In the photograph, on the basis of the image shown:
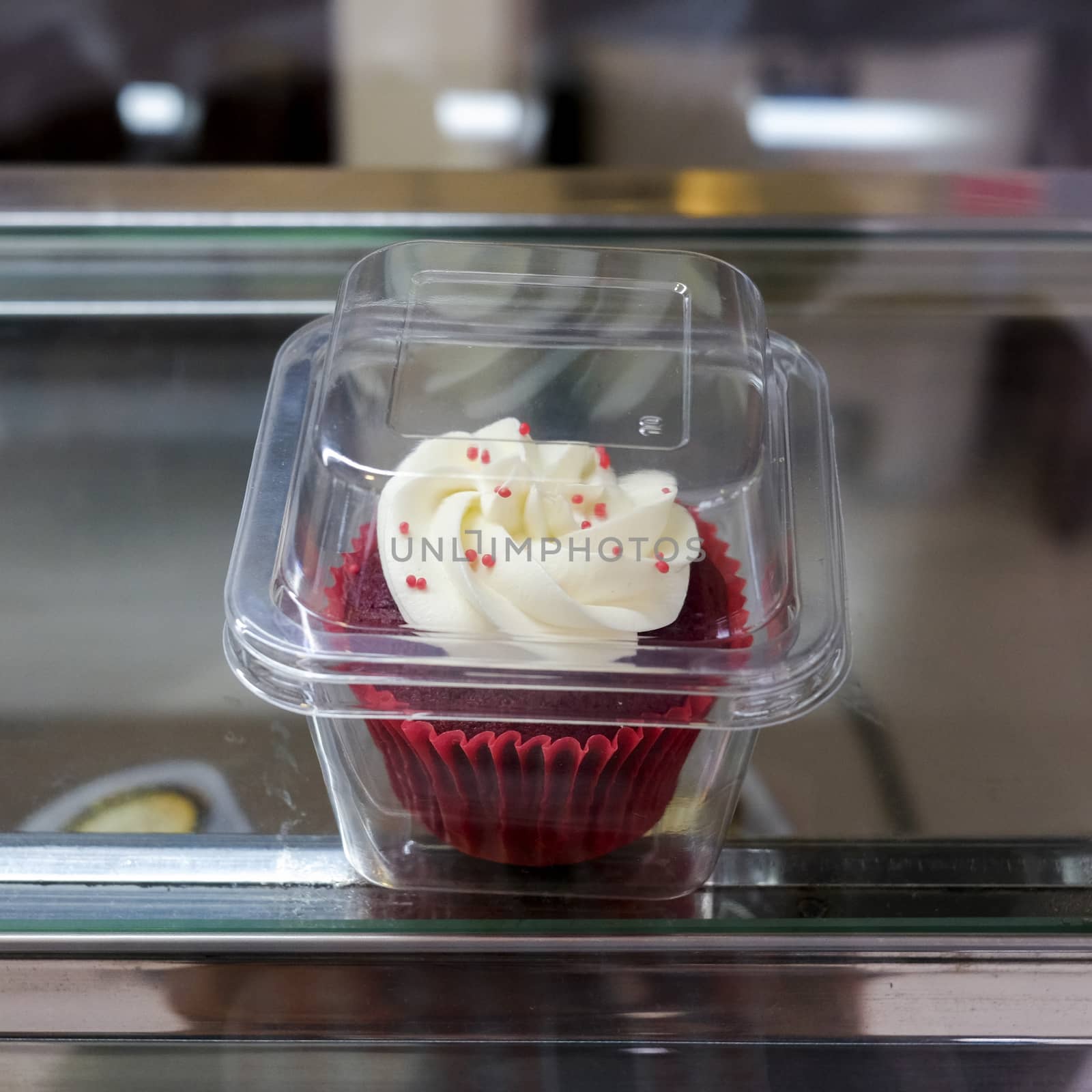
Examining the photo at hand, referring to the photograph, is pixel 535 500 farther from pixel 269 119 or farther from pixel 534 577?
pixel 269 119

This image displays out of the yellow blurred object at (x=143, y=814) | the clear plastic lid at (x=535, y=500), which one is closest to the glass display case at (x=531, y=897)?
the yellow blurred object at (x=143, y=814)

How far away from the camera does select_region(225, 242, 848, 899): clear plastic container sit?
607 millimetres

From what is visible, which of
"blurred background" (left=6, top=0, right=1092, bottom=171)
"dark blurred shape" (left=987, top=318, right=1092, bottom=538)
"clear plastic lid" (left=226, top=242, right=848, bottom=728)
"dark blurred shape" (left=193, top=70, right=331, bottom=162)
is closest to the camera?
"clear plastic lid" (left=226, top=242, right=848, bottom=728)

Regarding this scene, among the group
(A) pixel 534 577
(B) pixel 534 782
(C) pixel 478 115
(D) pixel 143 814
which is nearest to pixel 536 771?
(B) pixel 534 782

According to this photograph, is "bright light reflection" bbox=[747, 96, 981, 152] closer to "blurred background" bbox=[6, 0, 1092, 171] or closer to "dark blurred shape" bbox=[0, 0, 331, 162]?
"blurred background" bbox=[6, 0, 1092, 171]

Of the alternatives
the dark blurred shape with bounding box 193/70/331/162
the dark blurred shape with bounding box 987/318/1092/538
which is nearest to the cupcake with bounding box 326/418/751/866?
the dark blurred shape with bounding box 987/318/1092/538

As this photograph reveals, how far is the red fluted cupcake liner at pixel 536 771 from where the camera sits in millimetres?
622

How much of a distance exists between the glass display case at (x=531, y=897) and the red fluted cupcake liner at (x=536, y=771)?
0.04 m

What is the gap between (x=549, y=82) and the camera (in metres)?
2.19

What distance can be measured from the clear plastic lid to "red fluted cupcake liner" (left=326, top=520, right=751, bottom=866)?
11 millimetres

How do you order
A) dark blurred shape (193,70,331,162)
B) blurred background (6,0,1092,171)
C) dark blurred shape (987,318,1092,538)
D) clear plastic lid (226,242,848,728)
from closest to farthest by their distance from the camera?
clear plastic lid (226,242,848,728)
dark blurred shape (987,318,1092,538)
blurred background (6,0,1092,171)
dark blurred shape (193,70,331,162)

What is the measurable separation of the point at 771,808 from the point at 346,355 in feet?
1.28

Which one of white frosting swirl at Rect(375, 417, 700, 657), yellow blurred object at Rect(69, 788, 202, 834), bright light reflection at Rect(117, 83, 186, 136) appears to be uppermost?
white frosting swirl at Rect(375, 417, 700, 657)

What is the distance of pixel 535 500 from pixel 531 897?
228 millimetres
